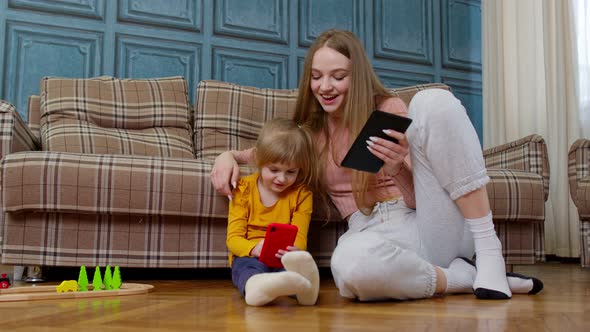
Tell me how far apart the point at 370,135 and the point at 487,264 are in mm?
339

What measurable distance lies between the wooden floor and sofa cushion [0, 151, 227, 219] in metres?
0.36

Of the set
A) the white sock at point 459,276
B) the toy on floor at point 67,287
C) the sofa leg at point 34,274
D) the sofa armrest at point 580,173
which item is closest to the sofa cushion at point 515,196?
the sofa armrest at point 580,173

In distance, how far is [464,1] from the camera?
11.9ft

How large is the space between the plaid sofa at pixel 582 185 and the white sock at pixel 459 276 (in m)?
1.21

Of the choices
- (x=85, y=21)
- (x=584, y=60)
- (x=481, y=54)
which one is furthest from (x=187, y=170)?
(x=481, y=54)

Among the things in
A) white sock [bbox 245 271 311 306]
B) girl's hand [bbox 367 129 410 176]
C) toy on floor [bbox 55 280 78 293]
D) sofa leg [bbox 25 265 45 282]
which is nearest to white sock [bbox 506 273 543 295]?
girl's hand [bbox 367 129 410 176]

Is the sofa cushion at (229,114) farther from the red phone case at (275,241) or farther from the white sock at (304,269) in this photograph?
the white sock at (304,269)

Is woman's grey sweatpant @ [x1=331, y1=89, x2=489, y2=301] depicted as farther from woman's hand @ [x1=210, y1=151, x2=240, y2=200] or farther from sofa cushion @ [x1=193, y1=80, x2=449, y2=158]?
sofa cushion @ [x1=193, y1=80, x2=449, y2=158]

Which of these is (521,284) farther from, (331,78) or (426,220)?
(331,78)

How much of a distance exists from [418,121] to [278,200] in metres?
0.48

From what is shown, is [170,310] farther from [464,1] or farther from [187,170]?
[464,1]

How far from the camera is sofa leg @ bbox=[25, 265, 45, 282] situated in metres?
1.67

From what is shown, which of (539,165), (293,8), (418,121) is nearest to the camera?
(418,121)

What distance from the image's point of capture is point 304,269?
111 centimetres
